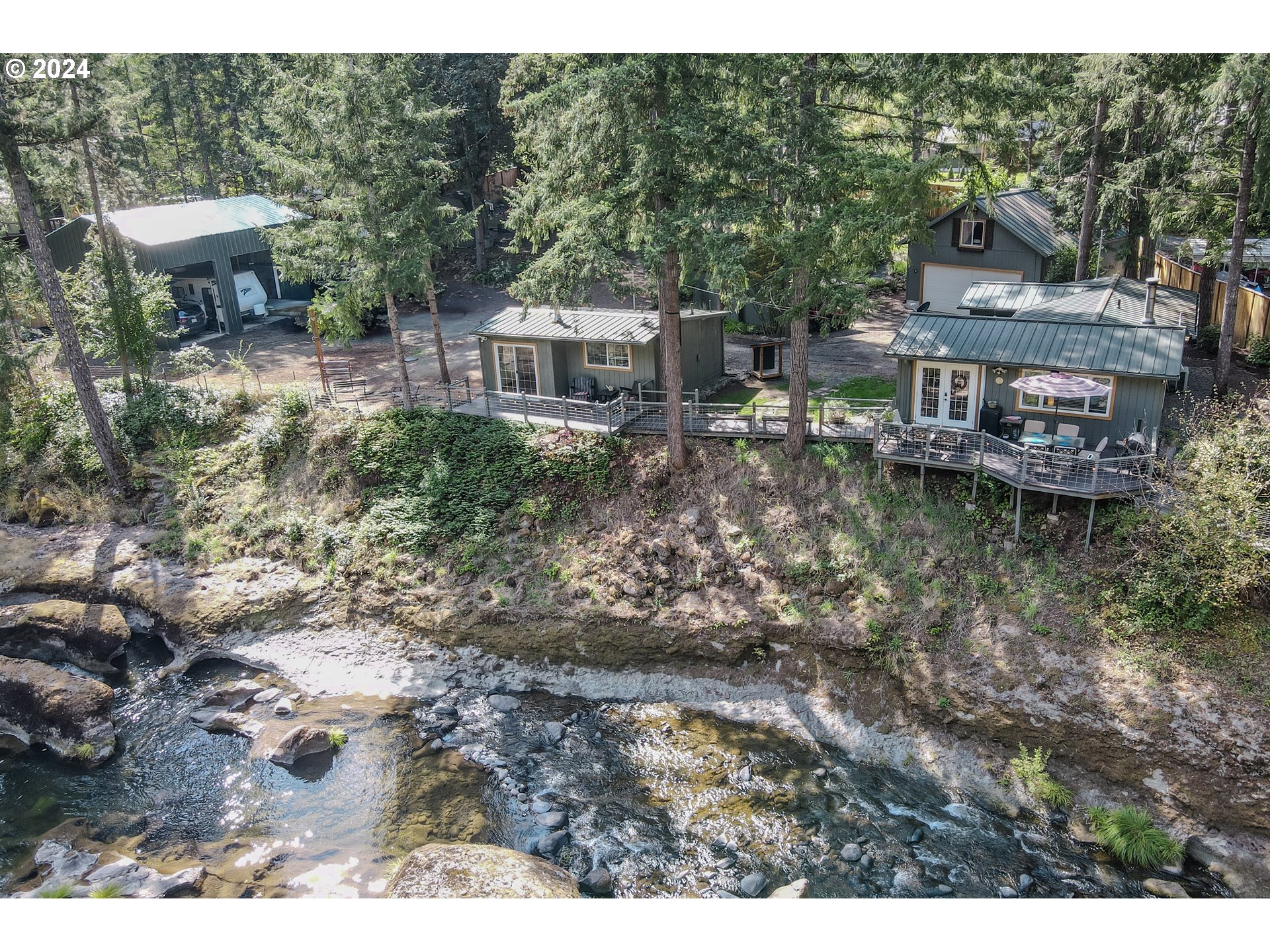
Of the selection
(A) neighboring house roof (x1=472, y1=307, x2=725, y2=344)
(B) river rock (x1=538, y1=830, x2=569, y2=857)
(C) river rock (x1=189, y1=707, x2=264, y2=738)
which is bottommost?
(B) river rock (x1=538, y1=830, x2=569, y2=857)

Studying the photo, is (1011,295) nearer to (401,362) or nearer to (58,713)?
(401,362)

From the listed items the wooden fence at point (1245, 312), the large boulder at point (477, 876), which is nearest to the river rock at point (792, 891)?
the large boulder at point (477, 876)

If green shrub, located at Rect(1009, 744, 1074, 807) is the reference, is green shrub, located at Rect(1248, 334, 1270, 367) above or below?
above

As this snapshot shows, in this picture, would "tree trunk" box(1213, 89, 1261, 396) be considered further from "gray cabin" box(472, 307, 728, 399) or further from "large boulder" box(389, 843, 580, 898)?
"large boulder" box(389, 843, 580, 898)

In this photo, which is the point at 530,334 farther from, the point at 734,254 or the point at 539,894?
the point at 539,894

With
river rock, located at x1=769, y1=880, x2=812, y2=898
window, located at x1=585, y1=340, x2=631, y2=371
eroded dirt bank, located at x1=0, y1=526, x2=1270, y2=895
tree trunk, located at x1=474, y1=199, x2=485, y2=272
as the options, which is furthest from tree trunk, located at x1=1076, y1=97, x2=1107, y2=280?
tree trunk, located at x1=474, y1=199, x2=485, y2=272

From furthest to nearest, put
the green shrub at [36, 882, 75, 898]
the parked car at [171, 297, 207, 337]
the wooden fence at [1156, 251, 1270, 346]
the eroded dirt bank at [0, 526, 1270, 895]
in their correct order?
the parked car at [171, 297, 207, 337], the wooden fence at [1156, 251, 1270, 346], the eroded dirt bank at [0, 526, 1270, 895], the green shrub at [36, 882, 75, 898]

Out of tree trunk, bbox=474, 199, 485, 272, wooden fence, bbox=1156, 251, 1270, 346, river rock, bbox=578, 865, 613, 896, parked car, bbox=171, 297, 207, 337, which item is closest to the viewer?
river rock, bbox=578, 865, 613, 896
